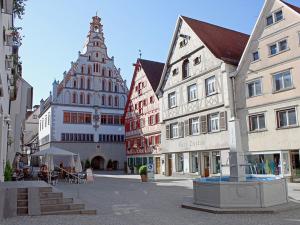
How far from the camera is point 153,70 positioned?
3981 cm

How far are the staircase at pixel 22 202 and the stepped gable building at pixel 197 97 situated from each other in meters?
16.5

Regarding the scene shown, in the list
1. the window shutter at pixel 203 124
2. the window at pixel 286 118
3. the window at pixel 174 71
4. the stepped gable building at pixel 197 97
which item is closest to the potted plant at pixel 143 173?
the stepped gable building at pixel 197 97

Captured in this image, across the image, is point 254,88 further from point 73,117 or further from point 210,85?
point 73,117

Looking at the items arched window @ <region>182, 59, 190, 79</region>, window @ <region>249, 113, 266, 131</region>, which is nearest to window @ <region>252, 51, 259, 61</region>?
window @ <region>249, 113, 266, 131</region>

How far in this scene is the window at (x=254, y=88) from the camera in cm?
2324

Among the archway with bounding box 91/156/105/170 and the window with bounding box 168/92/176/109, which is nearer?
the window with bounding box 168/92/176/109

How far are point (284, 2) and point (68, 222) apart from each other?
2018 centimetres

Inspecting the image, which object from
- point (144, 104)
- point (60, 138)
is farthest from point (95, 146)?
point (144, 104)

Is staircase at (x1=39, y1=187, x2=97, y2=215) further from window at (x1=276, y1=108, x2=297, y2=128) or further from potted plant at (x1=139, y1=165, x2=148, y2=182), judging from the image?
window at (x1=276, y1=108, x2=297, y2=128)

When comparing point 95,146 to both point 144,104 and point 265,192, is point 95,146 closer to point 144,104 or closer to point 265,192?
point 144,104

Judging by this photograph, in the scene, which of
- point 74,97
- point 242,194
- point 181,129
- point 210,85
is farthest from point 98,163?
point 242,194

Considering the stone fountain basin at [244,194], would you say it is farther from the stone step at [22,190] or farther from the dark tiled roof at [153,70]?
the dark tiled roof at [153,70]

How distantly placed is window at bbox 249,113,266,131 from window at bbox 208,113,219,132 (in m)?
2.91

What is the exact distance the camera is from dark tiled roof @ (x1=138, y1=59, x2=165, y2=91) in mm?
37975
